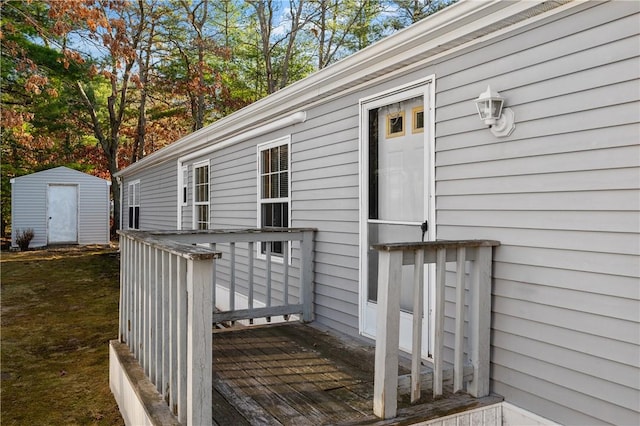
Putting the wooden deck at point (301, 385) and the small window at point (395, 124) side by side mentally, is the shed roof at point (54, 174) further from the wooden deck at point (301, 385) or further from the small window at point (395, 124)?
the small window at point (395, 124)

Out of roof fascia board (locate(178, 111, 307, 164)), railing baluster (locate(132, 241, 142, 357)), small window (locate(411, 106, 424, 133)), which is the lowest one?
railing baluster (locate(132, 241, 142, 357))

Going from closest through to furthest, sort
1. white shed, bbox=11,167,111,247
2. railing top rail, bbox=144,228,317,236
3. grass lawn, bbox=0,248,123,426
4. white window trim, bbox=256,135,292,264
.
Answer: grass lawn, bbox=0,248,123,426, railing top rail, bbox=144,228,317,236, white window trim, bbox=256,135,292,264, white shed, bbox=11,167,111,247

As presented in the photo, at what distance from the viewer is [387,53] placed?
11.5ft

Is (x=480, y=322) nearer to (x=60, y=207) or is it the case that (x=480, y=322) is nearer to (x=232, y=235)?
(x=232, y=235)

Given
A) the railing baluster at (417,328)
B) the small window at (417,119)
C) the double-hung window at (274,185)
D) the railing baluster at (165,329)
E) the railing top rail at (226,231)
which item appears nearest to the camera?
the railing baluster at (417,328)

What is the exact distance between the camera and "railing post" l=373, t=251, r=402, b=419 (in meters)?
2.43

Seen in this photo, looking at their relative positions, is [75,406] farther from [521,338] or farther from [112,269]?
[112,269]

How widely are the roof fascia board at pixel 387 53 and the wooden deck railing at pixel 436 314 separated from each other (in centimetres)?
134

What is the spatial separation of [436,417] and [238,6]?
1865cm

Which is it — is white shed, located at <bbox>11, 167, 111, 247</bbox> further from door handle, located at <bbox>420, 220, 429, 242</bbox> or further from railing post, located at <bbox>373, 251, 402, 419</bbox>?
railing post, located at <bbox>373, 251, 402, 419</bbox>

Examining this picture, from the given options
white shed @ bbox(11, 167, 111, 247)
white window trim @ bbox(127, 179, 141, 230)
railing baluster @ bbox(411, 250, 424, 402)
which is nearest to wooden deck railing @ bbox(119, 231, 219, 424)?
railing baluster @ bbox(411, 250, 424, 402)

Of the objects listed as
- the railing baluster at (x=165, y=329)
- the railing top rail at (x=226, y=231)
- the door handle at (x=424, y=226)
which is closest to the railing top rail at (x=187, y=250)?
the railing baluster at (x=165, y=329)

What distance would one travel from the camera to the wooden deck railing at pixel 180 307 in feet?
7.07

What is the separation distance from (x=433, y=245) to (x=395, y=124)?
1449 mm
